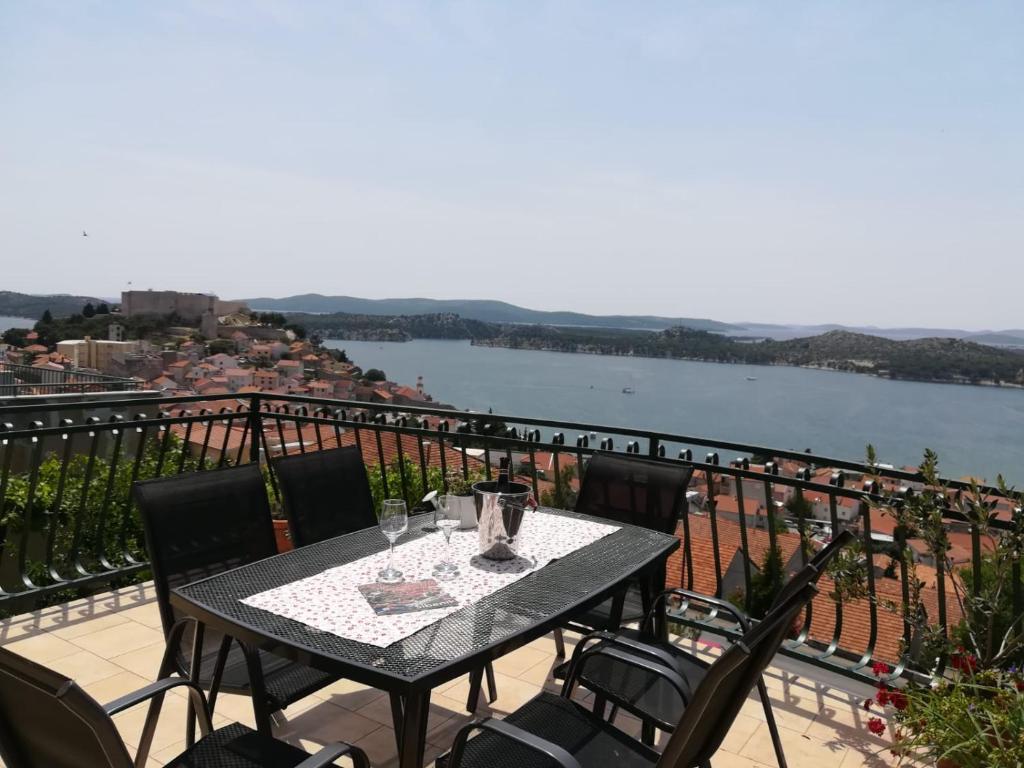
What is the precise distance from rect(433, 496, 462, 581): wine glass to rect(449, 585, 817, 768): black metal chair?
45 cm

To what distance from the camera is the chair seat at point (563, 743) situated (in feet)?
5.48

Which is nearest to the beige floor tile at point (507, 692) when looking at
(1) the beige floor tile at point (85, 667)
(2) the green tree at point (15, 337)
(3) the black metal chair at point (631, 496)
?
(3) the black metal chair at point (631, 496)

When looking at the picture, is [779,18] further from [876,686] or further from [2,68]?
[2,68]

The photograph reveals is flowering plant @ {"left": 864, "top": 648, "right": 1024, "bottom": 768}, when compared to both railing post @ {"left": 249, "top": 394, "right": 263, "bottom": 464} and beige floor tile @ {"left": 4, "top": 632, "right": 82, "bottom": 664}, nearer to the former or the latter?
beige floor tile @ {"left": 4, "top": 632, "right": 82, "bottom": 664}

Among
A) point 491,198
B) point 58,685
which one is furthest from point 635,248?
point 58,685

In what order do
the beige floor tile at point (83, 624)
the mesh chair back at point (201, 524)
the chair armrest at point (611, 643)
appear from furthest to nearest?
the beige floor tile at point (83, 624), the mesh chair back at point (201, 524), the chair armrest at point (611, 643)

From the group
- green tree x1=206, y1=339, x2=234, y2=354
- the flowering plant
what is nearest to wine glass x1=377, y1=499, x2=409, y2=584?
the flowering plant

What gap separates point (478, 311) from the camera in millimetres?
55531

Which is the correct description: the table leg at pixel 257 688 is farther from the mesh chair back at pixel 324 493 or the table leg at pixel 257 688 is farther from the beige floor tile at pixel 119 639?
the beige floor tile at pixel 119 639

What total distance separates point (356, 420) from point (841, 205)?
17.7m

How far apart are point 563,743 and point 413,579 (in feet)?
2.06

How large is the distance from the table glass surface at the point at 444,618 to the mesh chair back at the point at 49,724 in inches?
18.1

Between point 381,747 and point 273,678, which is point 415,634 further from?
point 381,747

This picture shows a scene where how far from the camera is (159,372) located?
31.0 meters
